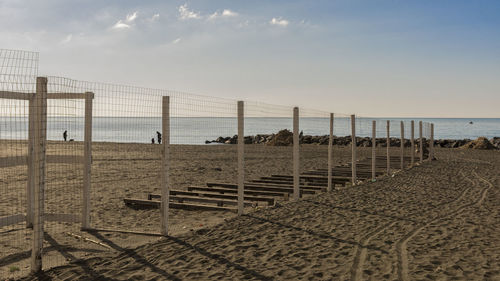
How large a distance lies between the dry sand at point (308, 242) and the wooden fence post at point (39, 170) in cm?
30

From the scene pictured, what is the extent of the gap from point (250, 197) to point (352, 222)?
283 centimetres

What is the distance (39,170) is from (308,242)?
3.94 metres

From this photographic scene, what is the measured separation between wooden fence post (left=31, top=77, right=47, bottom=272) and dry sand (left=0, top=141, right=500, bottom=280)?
296mm

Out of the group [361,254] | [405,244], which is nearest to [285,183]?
[405,244]

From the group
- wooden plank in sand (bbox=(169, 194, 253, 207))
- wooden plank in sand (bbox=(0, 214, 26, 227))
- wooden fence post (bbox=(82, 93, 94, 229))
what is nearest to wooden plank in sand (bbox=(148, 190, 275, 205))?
wooden plank in sand (bbox=(169, 194, 253, 207))

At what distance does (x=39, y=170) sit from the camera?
211 inches

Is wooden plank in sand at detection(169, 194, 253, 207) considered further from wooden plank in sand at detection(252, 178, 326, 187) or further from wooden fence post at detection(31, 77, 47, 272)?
wooden fence post at detection(31, 77, 47, 272)

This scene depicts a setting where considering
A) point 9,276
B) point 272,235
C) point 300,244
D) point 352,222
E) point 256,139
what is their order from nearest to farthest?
point 9,276 < point 300,244 < point 272,235 < point 352,222 < point 256,139

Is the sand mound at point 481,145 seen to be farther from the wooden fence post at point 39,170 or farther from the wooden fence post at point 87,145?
the wooden fence post at point 39,170

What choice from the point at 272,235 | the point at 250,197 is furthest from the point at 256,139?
the point at 272,235

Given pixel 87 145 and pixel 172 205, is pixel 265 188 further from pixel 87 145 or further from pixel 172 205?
pixel 87 145

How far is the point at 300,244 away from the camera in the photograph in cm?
663

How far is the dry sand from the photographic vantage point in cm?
539

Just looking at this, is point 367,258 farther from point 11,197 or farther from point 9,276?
point 11,197
